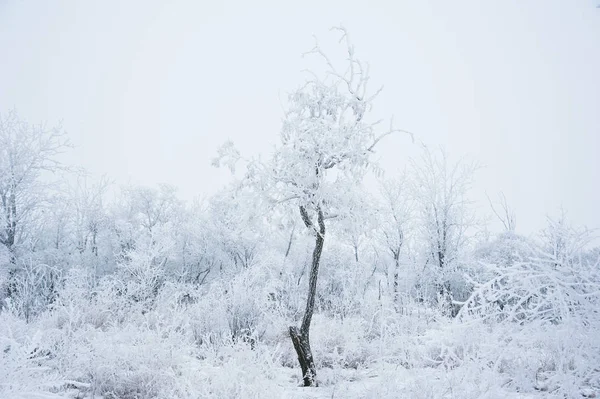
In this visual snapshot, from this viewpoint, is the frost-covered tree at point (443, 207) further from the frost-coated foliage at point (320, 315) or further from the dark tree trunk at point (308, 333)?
the dark tree trunk at point (308, 333)

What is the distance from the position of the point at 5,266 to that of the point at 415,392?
17922 millimetres

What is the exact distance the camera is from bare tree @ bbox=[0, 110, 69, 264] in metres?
15.8

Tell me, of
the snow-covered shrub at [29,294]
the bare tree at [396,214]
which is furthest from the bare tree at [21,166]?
the bare tree at [396,214]

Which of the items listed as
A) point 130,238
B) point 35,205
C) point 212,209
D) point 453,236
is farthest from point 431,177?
point 35,205

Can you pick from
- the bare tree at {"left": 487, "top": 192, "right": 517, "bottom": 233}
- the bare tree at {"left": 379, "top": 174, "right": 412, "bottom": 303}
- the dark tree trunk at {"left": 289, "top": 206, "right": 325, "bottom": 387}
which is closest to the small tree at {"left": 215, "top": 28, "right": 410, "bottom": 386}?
the dark tree trunk at {"left": 289, "top": 206, "right": 325, "bottom": 387}

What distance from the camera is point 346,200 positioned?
738cm

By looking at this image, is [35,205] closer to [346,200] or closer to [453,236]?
[346,200]

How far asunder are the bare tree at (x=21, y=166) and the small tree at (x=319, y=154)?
14.2m

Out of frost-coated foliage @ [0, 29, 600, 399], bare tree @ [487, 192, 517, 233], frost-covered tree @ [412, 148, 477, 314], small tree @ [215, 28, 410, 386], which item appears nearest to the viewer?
frost-coated foliage @ [0, 29, 600, 399]

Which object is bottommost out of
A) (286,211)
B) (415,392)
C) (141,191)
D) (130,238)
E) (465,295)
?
(465,295)

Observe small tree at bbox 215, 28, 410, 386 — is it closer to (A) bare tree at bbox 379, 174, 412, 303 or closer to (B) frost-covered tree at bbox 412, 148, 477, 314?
(B) frost-covered tree at bbox 412, 148, 477, 314

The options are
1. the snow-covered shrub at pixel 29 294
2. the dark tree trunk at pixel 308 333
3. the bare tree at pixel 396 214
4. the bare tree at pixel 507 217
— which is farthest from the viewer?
the bare tree at pixel 396 214

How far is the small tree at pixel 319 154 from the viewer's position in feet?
23.9

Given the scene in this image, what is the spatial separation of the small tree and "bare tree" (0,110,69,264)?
46.6ft
